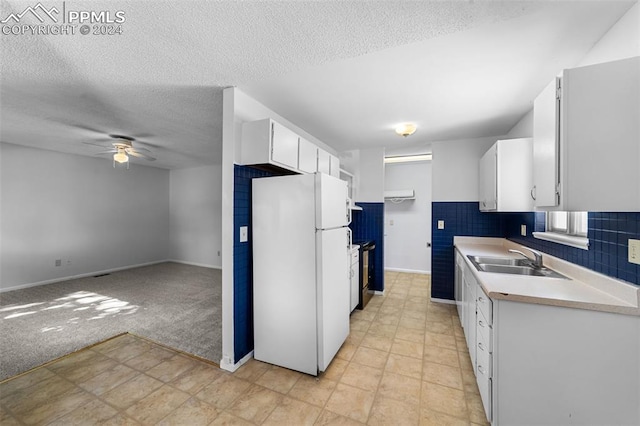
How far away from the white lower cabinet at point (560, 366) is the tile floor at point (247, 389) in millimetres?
381

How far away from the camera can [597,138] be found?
125 centimetres

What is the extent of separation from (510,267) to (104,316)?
4.79m

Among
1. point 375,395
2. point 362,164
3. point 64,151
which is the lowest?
point 375,395

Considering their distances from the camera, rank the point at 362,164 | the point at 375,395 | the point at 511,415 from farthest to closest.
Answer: the point at 362,164
the point at 375,395
the point at 511,415

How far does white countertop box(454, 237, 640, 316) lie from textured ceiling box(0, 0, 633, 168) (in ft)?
4.95

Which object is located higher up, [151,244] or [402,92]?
[402,92]

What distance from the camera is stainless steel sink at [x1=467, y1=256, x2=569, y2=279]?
2.14m

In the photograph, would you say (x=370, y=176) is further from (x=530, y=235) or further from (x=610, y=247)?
(x=610, y=247)

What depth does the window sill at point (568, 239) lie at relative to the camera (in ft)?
5.74

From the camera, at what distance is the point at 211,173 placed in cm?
644

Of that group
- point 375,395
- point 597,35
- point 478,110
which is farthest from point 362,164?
point 375,395

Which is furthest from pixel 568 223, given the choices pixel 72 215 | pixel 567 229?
pixel 72 215

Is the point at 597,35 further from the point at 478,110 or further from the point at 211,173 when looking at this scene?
the point at 211,173

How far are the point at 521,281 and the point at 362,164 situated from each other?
306 centimetres
